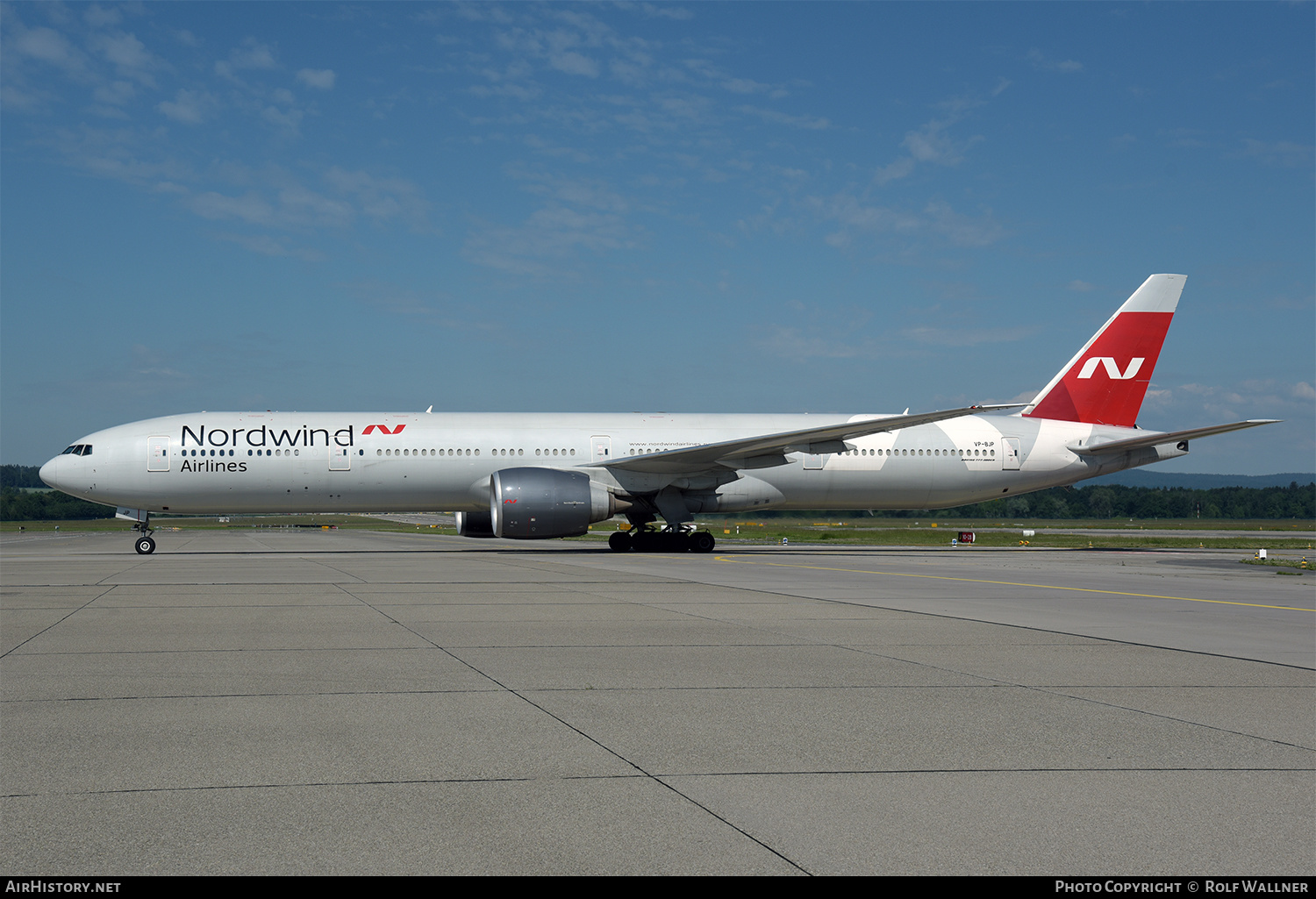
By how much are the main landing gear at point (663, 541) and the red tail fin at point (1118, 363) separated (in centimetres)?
1163

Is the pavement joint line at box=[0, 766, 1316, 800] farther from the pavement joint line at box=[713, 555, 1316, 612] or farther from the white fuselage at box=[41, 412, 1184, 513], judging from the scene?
the white fuselage at box=[41, 412, 1184, 513]

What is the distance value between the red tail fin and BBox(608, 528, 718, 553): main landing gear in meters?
11.6

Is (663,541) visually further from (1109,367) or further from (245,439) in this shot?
(1109,367)

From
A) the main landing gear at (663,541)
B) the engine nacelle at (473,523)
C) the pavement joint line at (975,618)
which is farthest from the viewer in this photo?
the engine nacelle at (473,523)

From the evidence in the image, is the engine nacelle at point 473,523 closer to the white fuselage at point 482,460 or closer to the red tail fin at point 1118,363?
the white fuselage at point 482,460

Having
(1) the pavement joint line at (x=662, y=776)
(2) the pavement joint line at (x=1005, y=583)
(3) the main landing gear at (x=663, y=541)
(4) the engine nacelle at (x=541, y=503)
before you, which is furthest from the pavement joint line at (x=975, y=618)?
(3) the main landing gear at (x=663, y=541)

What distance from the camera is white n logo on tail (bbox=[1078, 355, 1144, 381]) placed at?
101ft

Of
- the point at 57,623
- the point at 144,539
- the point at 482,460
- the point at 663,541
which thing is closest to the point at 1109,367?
the point at 663,541

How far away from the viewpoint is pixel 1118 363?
30812 mm

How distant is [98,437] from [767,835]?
26.0m

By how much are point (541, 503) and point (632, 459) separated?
2998 mm

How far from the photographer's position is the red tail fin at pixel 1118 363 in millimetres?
30750
